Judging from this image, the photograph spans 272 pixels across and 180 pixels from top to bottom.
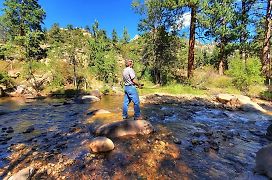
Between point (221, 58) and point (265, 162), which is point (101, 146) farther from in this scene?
point (221, 58)

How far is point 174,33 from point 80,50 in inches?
944

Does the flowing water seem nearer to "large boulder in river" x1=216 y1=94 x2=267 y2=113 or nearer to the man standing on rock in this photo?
the man standing on rock

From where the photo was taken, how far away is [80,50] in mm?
46594

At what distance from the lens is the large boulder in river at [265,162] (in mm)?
5020

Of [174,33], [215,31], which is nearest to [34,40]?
[174,33]

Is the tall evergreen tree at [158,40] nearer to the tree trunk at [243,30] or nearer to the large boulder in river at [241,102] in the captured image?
the tree trunk at [243,30]

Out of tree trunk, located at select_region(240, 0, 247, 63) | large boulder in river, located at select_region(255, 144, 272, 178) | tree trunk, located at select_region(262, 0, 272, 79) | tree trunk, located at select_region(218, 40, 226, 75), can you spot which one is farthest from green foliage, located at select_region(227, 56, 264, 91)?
large boulder in river, located at select_region(255, 144, 272, 178)

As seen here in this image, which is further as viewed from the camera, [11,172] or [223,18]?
[223,18]

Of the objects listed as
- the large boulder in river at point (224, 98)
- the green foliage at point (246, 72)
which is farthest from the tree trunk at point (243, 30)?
the large boulder in river at point (224, 98)

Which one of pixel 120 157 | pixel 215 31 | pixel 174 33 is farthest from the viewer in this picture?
pixel 174 33

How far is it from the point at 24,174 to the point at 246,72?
18.4m

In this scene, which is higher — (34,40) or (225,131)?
(34,40)

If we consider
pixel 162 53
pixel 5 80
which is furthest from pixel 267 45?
pixel 5 80

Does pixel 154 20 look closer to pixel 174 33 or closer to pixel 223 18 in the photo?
pixel 174 33
